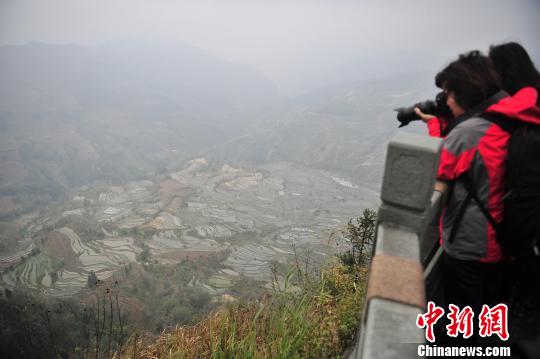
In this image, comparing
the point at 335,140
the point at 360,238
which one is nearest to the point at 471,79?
the point at 360,238

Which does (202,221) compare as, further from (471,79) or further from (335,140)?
Answer: (335,140)

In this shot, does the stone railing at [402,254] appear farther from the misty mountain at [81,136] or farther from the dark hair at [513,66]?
the misty mountain at [81,136]

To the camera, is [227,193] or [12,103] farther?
[12,103]

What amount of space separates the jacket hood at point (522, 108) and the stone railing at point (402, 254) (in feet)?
0.96

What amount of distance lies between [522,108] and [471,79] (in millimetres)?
285

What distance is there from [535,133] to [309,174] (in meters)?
98.8

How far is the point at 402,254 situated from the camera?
5.32ft

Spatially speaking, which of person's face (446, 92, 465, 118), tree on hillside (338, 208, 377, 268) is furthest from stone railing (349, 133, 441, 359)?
tree on hillside (338, 208, 377, 268)

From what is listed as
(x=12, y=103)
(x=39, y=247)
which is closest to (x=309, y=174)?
(x=39, y=247)

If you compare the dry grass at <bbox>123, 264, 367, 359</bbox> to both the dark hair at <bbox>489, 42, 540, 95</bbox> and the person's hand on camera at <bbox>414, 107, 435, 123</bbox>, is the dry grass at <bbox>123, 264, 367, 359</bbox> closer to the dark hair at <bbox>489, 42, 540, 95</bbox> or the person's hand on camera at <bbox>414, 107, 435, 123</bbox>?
the person's hand on camera at <bbox>414, 107, 435, 123</bbox>

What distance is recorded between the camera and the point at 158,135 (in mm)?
155375

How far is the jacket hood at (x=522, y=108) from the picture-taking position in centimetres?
145

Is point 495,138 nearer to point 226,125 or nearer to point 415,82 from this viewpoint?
point 226,125

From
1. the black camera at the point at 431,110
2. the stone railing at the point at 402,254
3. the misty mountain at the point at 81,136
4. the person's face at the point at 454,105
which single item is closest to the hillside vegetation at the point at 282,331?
the stone railing at the point at 402,254
